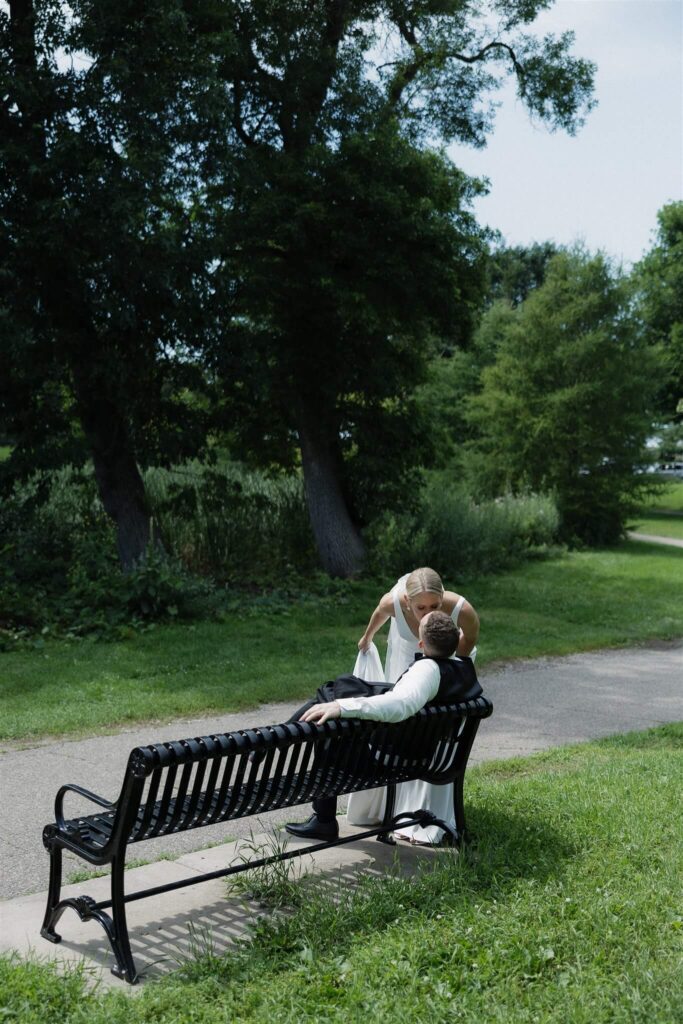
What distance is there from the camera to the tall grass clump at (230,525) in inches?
657

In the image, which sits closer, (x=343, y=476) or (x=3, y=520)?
(x=3, y=520)

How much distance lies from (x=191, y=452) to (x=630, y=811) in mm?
10321

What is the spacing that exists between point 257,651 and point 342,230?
702 centimetres

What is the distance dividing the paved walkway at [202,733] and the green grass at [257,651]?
0.39 metres

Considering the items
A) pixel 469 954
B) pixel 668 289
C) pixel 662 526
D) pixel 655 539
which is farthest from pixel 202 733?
pixel 668 289

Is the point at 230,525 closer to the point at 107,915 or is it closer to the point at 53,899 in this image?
the point at 53,899

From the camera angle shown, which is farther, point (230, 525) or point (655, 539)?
point (655, 539)

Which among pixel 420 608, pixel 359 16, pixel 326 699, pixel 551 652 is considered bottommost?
pixel 551 652

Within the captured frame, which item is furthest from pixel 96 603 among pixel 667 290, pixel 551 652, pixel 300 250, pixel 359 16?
pixel 667 290

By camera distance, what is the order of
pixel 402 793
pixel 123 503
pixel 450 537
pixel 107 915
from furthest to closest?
pixel 450 537
pixel 123 503
pixel 402 793
pixel 107 915

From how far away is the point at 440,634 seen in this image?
5012 mm

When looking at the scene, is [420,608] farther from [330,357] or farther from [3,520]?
[330,357]

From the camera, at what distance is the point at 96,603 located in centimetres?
1288

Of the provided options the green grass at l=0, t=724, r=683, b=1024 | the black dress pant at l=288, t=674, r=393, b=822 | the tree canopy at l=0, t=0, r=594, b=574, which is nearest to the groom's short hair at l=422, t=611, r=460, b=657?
the black dress pant at l=288, t=674, r=393, b=822
